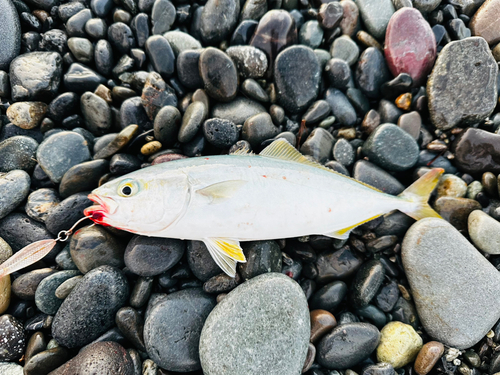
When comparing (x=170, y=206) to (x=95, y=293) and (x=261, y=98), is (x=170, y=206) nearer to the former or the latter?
(x=95, y=293)

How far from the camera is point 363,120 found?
3.64m

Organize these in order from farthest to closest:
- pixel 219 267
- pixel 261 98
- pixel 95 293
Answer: pixel 261 98 → pixel 219 267 → pixel 95 293

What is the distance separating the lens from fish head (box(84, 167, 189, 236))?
2.52 meters

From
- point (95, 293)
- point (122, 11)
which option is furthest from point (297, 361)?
point (122, 11)

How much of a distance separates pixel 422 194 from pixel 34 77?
16.7 feet

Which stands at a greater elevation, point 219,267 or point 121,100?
point 121,100

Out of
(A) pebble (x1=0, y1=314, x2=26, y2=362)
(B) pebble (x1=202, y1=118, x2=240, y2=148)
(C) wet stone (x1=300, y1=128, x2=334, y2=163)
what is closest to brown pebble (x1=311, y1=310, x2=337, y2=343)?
(C) wet stone (x1=300, y1=128, x2=334, y2=163)

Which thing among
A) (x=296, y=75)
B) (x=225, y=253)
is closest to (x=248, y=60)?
(x=296, y=75)

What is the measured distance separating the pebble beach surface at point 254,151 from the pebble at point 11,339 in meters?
0.02

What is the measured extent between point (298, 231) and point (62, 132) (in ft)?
10.3

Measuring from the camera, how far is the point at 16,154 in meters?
3.29

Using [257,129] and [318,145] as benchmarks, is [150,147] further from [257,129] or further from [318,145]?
[318,145]

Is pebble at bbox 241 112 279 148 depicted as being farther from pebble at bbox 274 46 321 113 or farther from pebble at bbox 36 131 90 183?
pebble at bbox 36 131 90 183

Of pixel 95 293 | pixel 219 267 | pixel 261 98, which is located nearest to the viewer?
pixel 95 293
